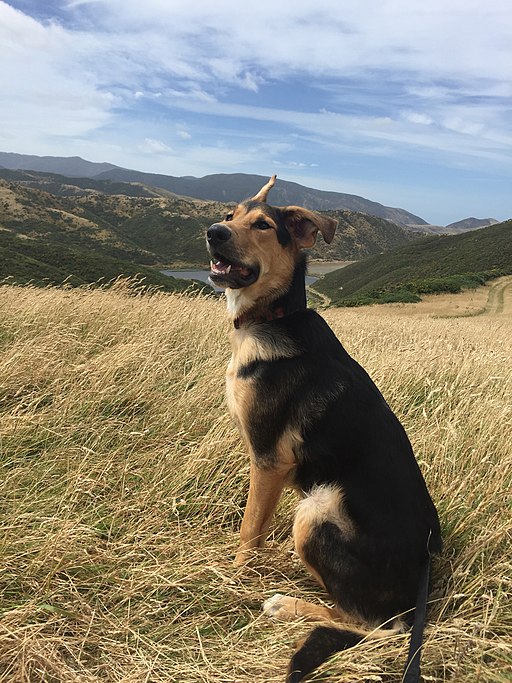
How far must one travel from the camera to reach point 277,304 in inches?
117

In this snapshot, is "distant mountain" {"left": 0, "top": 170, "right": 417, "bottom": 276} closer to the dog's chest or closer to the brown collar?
the brown collar

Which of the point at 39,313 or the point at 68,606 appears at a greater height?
the point at 39,313

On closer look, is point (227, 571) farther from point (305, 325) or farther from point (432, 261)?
point (432, 261)

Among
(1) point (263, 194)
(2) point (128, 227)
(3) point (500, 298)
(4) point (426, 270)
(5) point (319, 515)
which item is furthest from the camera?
(2) point (128, 227)

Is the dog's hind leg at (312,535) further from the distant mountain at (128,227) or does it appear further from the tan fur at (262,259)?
the distant mountain at (128,227)

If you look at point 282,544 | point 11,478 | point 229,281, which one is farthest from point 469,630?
point 11,478

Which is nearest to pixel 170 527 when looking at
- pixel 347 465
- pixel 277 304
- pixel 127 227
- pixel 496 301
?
pixel 347 465

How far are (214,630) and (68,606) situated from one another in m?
0.72

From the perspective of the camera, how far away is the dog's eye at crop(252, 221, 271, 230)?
299 cm

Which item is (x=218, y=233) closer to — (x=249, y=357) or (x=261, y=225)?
(x=261, y=225)

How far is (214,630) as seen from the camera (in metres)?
2.29

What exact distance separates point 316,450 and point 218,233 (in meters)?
1.43

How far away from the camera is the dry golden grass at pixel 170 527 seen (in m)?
2.03

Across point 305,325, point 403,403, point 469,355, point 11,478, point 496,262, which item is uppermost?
point 496,262
